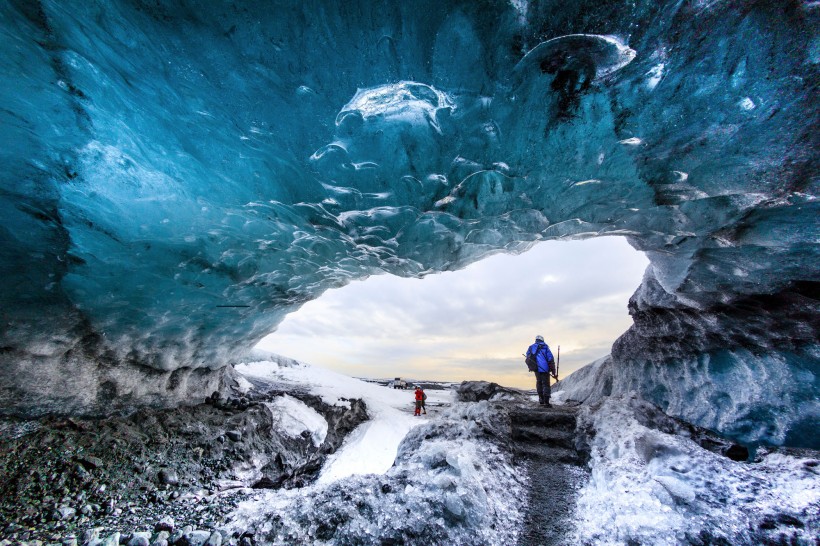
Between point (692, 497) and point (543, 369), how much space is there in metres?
4.57

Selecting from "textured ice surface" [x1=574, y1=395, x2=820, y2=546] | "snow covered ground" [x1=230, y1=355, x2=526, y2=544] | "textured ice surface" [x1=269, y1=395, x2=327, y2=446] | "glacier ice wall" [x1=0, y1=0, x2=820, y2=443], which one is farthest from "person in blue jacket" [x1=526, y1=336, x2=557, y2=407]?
"textured ice surface" [x1=269, y1=395, x2=327, y2=446]

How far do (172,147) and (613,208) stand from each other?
6.25 meters

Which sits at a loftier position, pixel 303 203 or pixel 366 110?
pixel 366 110

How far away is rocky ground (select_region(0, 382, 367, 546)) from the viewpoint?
3.32m

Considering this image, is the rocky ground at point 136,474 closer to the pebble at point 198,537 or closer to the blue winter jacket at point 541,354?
the pebble at point 198,537

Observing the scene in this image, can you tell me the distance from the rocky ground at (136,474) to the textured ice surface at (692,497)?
395 cm

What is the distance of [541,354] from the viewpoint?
8023 millimetres

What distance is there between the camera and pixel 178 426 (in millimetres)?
6270

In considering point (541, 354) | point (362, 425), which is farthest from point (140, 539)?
point (362, 425)

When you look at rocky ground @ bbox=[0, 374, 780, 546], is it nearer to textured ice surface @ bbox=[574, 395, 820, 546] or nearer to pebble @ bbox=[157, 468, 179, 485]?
pebble @ bbox=[157, 468, 179, 485]

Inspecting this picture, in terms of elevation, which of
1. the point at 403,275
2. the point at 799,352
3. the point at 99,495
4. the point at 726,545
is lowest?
the point at 99,495

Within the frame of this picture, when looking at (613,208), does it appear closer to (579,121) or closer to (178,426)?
(579,121)

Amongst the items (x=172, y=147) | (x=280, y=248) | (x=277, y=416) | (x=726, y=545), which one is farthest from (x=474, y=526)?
(x=277, y=416)

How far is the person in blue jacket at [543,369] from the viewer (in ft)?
25.7
